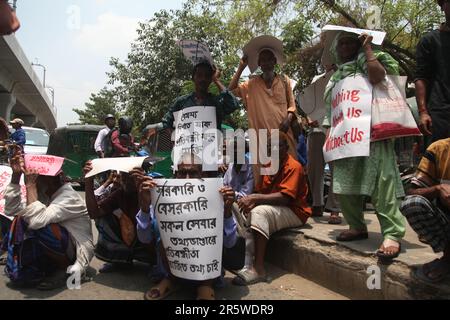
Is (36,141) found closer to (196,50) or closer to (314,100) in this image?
(196,50)

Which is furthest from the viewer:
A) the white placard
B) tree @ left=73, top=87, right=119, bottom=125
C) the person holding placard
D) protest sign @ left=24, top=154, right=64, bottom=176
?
tree @ left=73, top=87, right=119, bottom=125

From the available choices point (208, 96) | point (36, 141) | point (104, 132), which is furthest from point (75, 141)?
point (208, 96)

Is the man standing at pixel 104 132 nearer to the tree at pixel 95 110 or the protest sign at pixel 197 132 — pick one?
the protest sign at pixel 197 132

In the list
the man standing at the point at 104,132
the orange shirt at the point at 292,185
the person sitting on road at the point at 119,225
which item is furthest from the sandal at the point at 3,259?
the man standing at the point at 104,132

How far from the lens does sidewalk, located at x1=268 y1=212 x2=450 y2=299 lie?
2.47 m

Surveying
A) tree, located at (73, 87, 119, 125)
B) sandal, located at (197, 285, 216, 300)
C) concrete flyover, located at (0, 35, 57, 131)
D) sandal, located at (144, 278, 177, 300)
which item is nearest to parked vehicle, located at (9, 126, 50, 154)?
concrete flyover, located at (0, 35, 57, 131)

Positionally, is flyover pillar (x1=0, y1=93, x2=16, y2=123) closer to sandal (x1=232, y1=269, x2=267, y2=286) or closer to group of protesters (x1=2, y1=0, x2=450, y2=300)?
group of protesters (x1=2, y1=0, x2=450, y2=300)

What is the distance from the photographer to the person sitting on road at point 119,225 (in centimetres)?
328

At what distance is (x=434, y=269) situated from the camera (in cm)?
233

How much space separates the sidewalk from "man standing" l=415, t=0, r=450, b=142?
2.77 feet

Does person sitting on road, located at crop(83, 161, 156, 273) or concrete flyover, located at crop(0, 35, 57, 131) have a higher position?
concrete flyover, located at crop(0, 35, 57, 131)

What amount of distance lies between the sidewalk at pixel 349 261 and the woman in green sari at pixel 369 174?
14cm

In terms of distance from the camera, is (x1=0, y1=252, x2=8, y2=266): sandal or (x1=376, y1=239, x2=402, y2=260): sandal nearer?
(x1=376, y1=239, x2=402, y2=260): sandal

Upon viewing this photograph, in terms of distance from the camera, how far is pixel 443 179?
2381 mm
